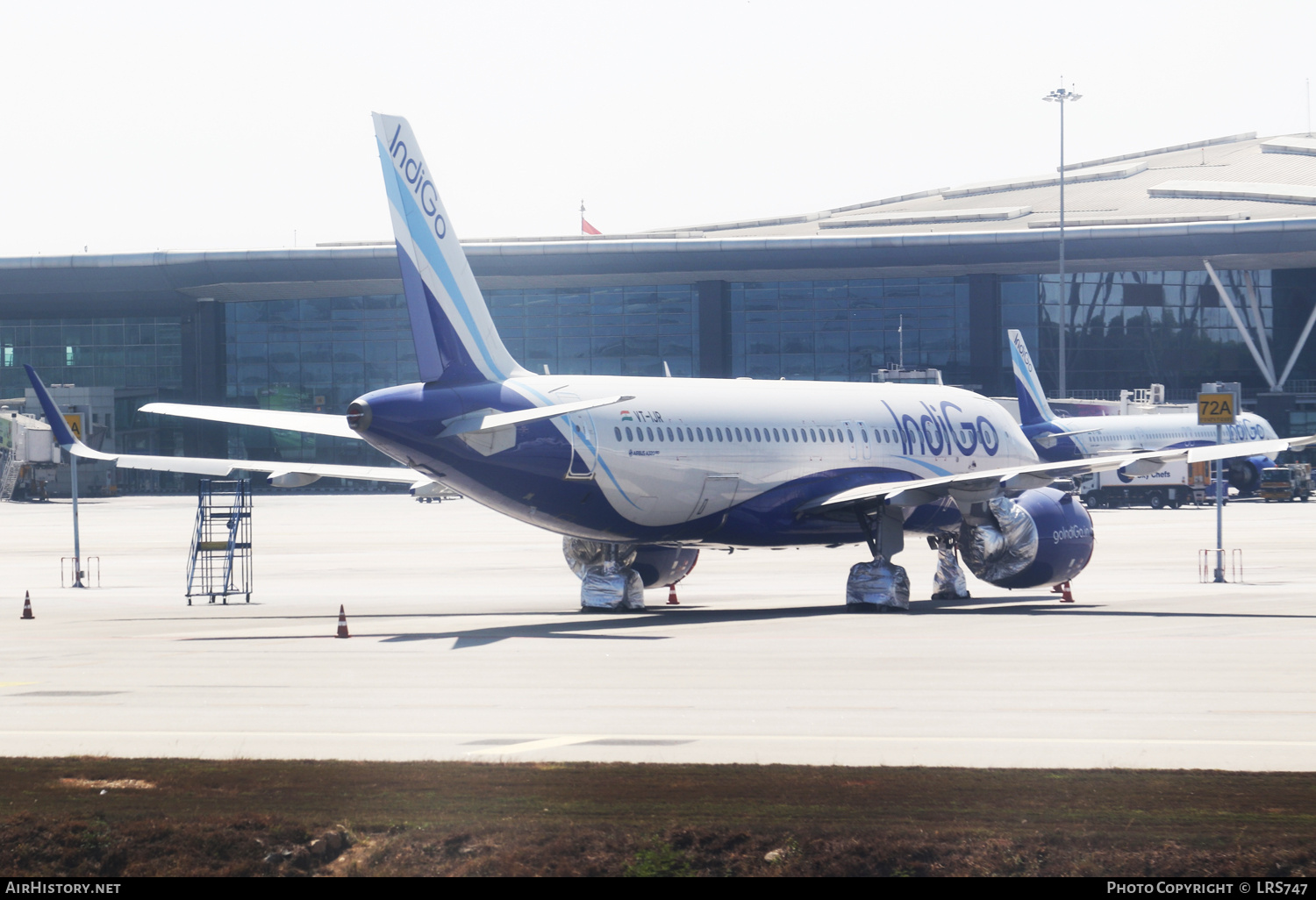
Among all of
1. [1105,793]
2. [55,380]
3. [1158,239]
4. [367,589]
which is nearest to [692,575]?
[367,589]

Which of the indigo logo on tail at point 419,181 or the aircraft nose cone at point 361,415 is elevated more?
the indigo logo on tail at point 419,181

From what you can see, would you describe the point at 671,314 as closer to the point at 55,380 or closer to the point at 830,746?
the point at 55,380

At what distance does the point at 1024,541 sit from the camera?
27359mm

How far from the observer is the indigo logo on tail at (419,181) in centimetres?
2144

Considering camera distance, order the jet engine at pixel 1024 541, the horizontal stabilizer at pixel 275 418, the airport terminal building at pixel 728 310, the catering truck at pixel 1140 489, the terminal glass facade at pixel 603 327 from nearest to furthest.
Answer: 1. the horizontal stabilizer at pixel 275 418
2. the jet engine at pixel 1024 541
3. the catering truck at pixel 1140 489
4. the airport terminal building at pixel 728 310
5. the terminal glass facade at pixel 603 327

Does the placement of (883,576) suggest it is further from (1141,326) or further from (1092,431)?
(1141,326)

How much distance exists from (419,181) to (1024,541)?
1287 centimetres

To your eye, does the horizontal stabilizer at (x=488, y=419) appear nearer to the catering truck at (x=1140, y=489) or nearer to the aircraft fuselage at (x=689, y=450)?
the aircraft fuselage at (x=689, y=450)

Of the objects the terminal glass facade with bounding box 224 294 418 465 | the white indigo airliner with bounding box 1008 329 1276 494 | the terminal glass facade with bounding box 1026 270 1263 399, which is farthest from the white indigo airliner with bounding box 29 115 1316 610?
the terminal glass facade with bounding box 224 294 418 465

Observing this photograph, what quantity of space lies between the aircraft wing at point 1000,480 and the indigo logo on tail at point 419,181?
857 cm

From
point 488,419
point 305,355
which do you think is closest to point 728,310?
point 305,355

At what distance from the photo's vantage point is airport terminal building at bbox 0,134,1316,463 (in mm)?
95062

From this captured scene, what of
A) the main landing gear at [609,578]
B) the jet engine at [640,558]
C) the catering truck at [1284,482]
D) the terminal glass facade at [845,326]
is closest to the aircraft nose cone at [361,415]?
the main landing gear at [609,578]

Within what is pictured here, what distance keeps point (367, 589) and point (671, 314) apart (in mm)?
71061
